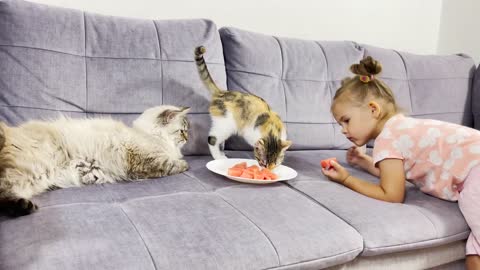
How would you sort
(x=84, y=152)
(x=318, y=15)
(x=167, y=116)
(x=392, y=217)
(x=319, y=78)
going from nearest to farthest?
(x=392, y=217)
(x=84, y=152)
(x=167, y=116)
(x=319, y=78)
(x=318, y=15)

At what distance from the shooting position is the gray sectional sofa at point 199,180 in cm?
102

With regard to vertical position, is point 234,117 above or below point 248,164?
above

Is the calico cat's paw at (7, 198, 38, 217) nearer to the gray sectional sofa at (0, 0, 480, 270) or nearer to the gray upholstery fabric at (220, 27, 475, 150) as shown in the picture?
the gray sectional sofa at (0, 0, 480, 270)

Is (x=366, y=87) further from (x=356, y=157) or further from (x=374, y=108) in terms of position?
(x=356, y=157)

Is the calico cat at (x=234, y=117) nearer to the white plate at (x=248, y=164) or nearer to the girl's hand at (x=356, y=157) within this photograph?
the white plate at (x=248, y=164)

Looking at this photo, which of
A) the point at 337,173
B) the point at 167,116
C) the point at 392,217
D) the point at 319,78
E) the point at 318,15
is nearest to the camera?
the point at 392,217

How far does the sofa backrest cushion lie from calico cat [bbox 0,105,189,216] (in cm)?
9

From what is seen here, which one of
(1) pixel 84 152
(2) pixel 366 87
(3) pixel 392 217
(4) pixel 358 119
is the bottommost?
(3) pixel 392 217

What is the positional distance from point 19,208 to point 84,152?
0.41m

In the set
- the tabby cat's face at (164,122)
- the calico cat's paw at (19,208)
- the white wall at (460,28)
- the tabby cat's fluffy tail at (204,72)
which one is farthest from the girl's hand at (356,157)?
the white wall at (460,28)

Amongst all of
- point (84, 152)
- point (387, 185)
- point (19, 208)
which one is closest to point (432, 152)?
point (387, 185)

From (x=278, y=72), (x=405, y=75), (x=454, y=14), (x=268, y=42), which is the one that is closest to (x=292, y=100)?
(x=278, y=72)

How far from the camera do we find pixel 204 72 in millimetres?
1849

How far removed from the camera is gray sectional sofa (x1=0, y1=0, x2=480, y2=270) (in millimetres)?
1017
